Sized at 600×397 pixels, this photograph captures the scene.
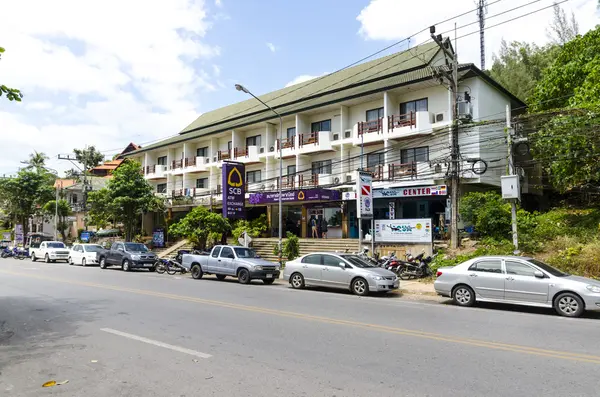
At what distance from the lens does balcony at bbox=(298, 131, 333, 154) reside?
29391 mm

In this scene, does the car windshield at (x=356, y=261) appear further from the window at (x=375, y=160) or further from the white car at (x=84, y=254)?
the white car at (x=84, y=254)

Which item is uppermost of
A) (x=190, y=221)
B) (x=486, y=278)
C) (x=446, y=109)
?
(x=446, y=109)

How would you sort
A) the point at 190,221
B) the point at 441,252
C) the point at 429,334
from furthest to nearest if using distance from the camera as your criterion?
1. the point at 190,221
2. the point at 441,252
3. the point at 429,334

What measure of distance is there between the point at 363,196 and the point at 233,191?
32.6ft

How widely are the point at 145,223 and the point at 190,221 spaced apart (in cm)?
1977

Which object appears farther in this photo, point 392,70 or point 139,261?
point 392,70

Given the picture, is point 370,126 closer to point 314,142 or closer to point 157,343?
point 314,142

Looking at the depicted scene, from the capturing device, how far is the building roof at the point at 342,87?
2600 centimetres

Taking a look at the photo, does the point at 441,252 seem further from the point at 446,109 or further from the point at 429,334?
the point at 429,334

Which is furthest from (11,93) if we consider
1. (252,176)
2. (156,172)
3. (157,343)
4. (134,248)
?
(156,172)

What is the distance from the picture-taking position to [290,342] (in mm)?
7113

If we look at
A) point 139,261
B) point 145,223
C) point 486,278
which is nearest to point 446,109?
point 486,278

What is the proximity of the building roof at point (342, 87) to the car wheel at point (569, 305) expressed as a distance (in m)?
13.2

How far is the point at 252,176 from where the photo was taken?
35.7 m
